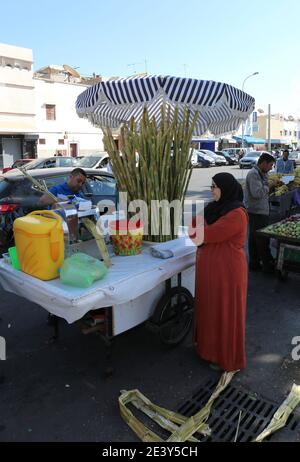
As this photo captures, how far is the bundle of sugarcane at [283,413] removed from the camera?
231 cm

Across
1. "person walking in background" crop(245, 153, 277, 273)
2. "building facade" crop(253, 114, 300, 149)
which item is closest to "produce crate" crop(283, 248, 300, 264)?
"person walking in background" crop(245, 153, 277, 273)

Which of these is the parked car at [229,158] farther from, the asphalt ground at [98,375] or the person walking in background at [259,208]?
the asphalt ground at [98,375]

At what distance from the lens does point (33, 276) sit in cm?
258

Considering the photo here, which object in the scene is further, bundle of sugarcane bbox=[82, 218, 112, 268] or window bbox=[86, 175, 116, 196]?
window bbox=[86, 175, 116, 196]

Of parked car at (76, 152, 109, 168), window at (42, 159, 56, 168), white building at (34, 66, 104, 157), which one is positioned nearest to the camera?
parked car at (76, 152, 109, 168)

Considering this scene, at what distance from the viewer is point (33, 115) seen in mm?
29156

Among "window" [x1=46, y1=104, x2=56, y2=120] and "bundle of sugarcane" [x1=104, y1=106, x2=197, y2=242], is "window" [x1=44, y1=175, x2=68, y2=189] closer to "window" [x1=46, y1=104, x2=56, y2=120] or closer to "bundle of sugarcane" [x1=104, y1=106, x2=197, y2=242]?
"bundle of sugarcane" [x1=104, y1=106, x2=197, y2=242]

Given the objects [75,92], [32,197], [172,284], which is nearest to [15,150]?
[75,92]

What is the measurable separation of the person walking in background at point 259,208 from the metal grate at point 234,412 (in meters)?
2.75

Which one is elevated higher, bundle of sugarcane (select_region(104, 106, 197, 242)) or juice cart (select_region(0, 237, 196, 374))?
bundle of sugarcane (select_region(104, 106, 197, 242))

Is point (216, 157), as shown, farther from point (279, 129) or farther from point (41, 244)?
point (279, 129)

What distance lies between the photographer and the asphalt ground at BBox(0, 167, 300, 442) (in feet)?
7.95

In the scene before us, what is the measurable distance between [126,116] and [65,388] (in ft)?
10.7

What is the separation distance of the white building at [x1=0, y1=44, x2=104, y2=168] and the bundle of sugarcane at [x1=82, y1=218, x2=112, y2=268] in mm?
27424
